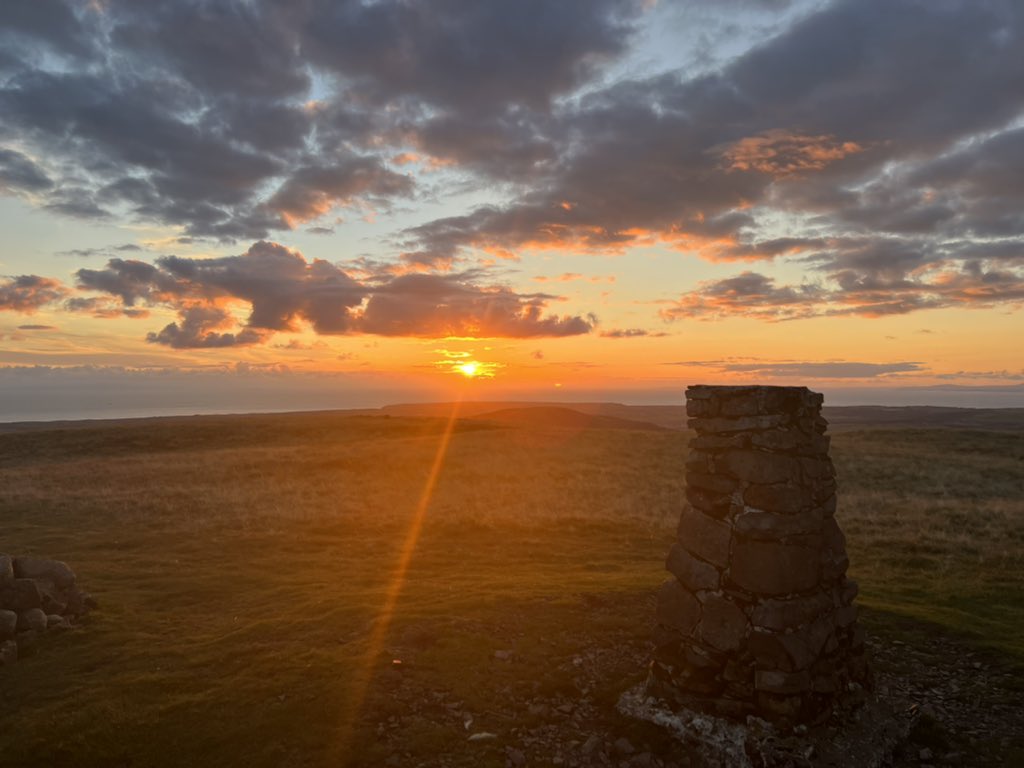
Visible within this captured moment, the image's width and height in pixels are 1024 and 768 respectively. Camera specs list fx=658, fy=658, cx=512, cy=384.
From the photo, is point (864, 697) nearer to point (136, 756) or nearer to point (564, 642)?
point (564, 642)

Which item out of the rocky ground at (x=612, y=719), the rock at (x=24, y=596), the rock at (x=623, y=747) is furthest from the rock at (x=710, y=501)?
the rock at (x=24, y=596)

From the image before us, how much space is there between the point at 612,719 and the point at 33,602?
11902 millimetres

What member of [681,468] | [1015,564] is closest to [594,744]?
[1015,564]

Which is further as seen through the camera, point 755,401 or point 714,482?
point 714,482

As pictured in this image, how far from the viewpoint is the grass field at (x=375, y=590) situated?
31.9 feet

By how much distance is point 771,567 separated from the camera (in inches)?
374

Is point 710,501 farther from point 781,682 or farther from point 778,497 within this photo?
point 781,682

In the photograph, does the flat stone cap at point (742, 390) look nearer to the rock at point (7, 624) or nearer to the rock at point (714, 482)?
the rock at point (714, 482)

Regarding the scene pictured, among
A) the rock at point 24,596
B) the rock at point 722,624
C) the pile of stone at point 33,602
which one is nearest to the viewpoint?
the rock at point 722,624

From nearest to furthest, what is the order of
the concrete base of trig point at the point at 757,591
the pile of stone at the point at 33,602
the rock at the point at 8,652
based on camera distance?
the concrete base of trig point at the point at 757,591 → the rock at the point at 8,652 → the pile of stone at the point at 33,602

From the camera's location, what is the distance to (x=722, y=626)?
980cm

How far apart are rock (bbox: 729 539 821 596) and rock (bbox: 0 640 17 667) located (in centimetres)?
1277

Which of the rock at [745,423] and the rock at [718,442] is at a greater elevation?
the rock at [745,423]

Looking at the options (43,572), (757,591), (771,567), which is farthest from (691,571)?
(43,572)
